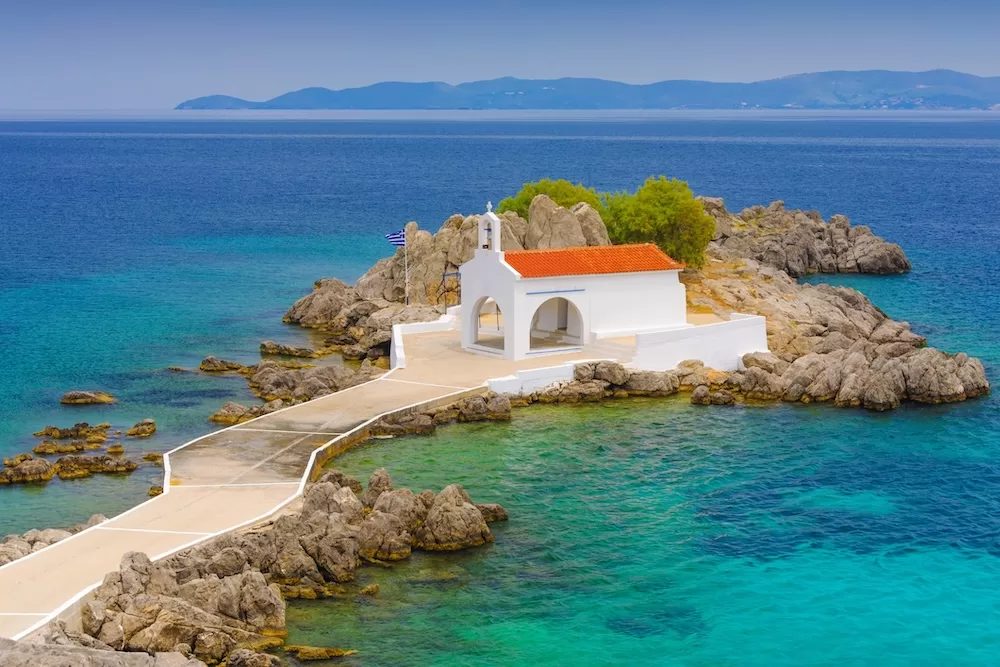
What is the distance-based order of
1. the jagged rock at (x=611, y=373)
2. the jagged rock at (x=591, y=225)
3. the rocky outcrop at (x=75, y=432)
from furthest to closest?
the jagged rock at (x=591, y=225) → the jagged rock at (x=611, y=373) → the rocky outcrop at (x=75, y=432)

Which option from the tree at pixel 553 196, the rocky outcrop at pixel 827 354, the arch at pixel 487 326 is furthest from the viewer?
the tree at pixel 553 196

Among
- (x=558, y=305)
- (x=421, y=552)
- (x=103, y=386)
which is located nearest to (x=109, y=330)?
(x=103, y=386)

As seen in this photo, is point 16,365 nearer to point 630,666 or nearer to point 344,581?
point 344,581

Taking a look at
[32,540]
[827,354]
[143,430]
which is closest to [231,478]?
[32,540]

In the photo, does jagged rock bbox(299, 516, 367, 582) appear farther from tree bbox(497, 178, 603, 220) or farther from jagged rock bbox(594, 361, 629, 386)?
tree bbox(497, 178, 603, 220)

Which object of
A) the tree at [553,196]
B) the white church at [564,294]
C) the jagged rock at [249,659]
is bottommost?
the jagged rock at [249,659]

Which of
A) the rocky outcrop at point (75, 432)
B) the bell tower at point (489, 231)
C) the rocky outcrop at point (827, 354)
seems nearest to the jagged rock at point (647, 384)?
the rocky outcrop at point (827, 354)

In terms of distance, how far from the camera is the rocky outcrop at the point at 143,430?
4309 cm

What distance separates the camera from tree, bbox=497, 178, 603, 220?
66.9 m

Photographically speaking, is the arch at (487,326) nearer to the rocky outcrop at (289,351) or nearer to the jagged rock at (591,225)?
the jagged rock at (591,225)

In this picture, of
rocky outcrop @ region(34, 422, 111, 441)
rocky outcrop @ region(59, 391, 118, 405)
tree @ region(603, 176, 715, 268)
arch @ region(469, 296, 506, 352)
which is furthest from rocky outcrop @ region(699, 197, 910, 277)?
rocky outcrop @ region(34, 422, 111, 441)

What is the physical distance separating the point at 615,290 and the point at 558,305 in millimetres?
3432

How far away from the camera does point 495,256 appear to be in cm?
4953

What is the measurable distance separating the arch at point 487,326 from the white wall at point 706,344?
562 cm
